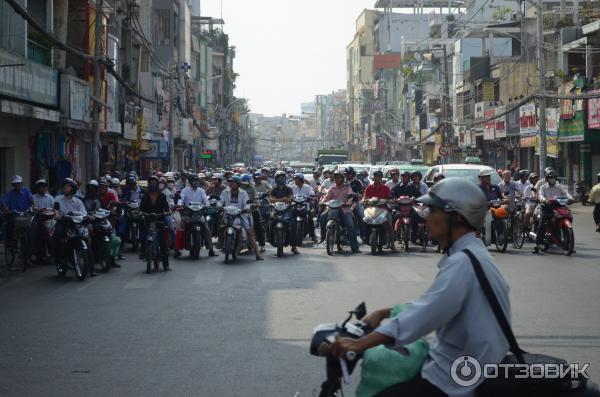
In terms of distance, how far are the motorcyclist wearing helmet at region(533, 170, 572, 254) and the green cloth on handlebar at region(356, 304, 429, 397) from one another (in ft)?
52.5

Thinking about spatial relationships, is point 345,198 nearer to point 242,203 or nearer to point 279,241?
point 279,241

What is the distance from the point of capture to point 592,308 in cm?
1154

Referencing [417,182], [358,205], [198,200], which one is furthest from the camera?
[358,205]

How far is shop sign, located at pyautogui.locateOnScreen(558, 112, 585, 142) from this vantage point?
4180cm

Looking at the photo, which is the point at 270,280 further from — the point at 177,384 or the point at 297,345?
the point at 177,384

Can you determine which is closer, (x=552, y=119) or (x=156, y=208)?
(x=156, y=208)

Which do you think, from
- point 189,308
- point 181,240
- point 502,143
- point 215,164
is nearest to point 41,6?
point 181,240

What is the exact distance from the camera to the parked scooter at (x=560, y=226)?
18.8 m

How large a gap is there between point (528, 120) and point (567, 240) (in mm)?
31947

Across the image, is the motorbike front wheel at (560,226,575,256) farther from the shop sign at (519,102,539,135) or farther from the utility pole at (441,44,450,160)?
the utility pole at (441,44,450,160)

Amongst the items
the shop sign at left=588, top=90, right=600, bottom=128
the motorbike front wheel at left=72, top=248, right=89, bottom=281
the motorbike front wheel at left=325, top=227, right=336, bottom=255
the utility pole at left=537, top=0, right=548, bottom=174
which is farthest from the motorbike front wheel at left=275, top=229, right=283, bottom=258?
the shop sign at left=588, top=90, right=600, bottom=128

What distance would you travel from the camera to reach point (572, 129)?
43.2 meters

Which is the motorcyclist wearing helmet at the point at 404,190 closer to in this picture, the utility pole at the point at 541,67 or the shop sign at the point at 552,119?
the utility pole at the point at 541,67

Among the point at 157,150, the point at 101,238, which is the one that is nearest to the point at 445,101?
the point at 157,150
